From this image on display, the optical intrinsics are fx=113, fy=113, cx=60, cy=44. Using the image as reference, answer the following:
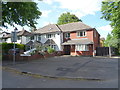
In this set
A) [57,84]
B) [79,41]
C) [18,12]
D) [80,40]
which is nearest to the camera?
[57,84]

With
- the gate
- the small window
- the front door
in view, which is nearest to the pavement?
the small window

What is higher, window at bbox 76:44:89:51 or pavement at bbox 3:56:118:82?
window at bbox 76:44:89:51

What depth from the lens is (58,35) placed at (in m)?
27.5

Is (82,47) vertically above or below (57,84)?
above

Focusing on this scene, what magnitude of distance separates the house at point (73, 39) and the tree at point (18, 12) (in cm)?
1170

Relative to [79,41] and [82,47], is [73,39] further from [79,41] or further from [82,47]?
[82,47]

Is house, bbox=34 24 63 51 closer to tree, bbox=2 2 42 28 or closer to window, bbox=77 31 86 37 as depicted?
window, bbox=77 31 86 37

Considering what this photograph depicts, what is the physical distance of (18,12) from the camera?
14.1 m

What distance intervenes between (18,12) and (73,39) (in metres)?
15.5

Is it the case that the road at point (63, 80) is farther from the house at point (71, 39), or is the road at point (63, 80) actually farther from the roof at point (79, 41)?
the house at point (71, 39)

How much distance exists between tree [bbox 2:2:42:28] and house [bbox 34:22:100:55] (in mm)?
11699

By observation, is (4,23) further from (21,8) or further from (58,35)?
(58,35)

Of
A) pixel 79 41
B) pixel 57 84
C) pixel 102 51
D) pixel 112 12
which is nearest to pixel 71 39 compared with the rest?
pixel 79 41

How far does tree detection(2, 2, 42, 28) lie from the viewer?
13092mm
